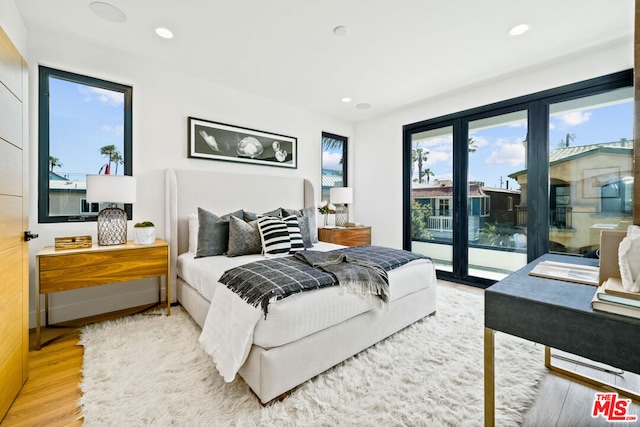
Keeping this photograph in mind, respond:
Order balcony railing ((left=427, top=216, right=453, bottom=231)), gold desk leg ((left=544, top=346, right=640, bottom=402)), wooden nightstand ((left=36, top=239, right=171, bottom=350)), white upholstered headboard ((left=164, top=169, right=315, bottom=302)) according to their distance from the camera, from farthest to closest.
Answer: balcony railing ((left=427, top=216, right=453, bottom=231)) < white upholstered headboard ((left=164, top=169, right=315, bottom=302)) < wooden nightstand ((left=36, top=239, right=171, bottom=350)) < gold desk leg ((left=544, top=346, right=640, bottom=402))

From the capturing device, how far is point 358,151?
5031 mm

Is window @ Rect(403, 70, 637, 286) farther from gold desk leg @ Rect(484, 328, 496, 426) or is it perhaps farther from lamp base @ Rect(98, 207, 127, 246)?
lamp base @ Rect(98, 207, 127, 246)

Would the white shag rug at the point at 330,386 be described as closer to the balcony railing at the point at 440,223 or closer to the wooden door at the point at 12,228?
the wooden door at the point at 12,228

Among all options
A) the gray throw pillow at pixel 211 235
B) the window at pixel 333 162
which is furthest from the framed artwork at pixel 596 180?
the gray throw pillow at pixel 211 235

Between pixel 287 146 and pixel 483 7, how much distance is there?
8.82ft

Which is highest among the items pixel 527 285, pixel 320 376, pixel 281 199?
pixel 281 199

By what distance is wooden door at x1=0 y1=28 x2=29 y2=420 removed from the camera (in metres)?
1.46

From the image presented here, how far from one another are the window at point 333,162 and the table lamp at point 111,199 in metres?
2.80

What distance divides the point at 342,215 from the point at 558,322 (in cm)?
392

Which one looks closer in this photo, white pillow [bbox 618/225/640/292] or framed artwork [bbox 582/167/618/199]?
white pillow [bbox 618/225/640/292]

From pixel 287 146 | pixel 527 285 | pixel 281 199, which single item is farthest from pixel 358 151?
pixel 527 285

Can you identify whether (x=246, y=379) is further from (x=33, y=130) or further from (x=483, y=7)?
(x=483, y=7)

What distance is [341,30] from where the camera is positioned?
2.39m

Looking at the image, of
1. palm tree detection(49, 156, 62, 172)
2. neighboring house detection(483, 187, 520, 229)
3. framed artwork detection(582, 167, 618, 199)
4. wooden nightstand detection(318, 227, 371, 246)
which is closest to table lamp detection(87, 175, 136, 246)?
palm tree detection(49, 156, 62, 172)
